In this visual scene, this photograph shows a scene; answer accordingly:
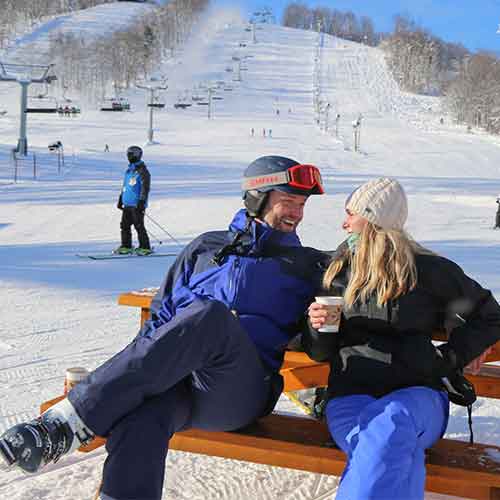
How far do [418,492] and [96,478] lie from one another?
1.28m

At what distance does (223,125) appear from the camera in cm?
4528

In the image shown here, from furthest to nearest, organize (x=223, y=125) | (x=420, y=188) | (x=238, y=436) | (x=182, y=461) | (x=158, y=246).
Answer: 1. (x=223, y=125)
2. (x=420, y=188)
3. (x=158, y=246)
4. (x=182, y=461)
5. (x=238, y=436)

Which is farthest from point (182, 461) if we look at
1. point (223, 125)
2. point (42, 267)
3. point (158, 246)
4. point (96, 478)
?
point (223, 125)

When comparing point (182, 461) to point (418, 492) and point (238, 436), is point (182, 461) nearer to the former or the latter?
point (238, 436)

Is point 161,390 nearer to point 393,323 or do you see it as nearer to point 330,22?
point 393,323

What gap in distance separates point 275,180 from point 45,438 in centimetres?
113

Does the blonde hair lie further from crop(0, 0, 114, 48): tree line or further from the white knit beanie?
crop(0, 0, 114, 48): tree line

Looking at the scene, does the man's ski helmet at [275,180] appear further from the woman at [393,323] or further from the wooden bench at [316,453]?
the wooden bench at [316,453]

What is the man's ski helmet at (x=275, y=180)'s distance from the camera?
2.60m

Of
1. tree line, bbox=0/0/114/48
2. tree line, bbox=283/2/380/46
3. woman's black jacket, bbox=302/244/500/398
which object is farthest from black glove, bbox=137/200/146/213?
tree line, bbox=283/2/380/46

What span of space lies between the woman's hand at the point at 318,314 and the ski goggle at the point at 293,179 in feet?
1.67

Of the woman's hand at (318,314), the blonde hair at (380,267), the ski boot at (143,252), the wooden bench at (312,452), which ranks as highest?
the blonde hair at (380,267)

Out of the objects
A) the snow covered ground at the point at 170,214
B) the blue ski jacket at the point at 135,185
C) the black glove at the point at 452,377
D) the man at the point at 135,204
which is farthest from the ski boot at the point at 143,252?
the black glove at the point at 452,377

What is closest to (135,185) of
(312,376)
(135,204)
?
(135,204)
